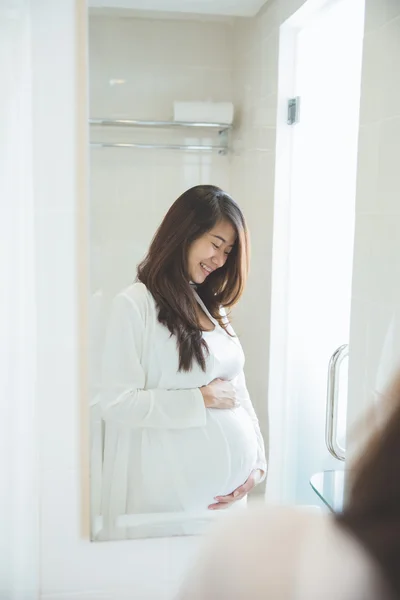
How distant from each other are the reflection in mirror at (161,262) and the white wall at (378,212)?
302mm

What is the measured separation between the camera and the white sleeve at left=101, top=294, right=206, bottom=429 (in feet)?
5.06

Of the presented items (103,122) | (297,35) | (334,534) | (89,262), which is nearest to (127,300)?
(89,262)

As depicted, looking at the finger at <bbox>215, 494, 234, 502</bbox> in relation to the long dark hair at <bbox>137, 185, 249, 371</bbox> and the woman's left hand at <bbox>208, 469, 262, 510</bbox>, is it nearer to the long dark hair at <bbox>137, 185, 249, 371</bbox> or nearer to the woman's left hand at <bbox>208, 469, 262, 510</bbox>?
the woman's left hand at <bbox>208, 469, 262, 510</bbox>

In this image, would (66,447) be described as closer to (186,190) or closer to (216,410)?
(216,410)

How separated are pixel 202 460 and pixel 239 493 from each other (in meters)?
0.14

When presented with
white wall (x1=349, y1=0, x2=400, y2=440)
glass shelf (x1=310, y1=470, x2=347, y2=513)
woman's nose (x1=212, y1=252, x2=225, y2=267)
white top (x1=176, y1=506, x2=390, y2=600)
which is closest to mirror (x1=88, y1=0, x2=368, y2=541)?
woman's nose (x1=212, y1=252, x2=225, y2=267)

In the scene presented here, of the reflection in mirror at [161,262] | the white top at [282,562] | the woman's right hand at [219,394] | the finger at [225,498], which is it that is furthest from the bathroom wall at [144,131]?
the white top at [282,562]

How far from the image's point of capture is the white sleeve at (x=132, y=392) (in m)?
1.54

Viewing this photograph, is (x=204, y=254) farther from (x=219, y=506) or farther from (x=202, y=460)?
(x=219, y=506)

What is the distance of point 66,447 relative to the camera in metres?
1.58

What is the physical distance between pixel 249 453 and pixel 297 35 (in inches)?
40.9

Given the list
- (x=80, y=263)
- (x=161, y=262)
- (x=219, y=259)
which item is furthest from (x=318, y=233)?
(x=80, y=263)

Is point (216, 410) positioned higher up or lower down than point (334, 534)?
lower down

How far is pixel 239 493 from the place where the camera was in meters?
1.65
